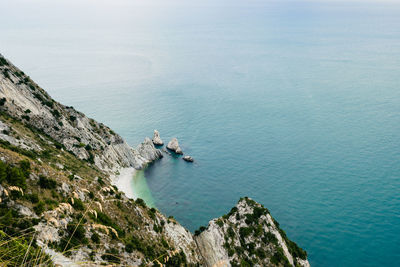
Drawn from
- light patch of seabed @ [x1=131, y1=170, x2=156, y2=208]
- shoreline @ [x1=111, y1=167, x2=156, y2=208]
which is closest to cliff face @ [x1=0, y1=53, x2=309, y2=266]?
shoreline @ [x1=111, y1=167, x2=156, y2=208]

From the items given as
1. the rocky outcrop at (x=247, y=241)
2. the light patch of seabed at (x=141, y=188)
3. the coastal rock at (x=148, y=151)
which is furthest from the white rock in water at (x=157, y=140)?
the rocky outcrop at (x=247, y=241)

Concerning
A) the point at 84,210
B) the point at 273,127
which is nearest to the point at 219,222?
the point at 84,210

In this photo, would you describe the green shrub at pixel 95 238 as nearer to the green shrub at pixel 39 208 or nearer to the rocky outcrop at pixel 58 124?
the green shrub at pixel 39 208

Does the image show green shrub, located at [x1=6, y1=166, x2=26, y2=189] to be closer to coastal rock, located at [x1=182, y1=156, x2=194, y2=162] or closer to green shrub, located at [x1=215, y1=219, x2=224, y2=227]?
green shrub, located at [x1=215, y1=219, x2=224, y2=227]

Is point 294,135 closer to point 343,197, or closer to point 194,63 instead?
point 343,197

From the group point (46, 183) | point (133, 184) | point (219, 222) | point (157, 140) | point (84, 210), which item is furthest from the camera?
point (157, 140)

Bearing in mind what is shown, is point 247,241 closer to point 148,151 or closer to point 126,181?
point 126,181

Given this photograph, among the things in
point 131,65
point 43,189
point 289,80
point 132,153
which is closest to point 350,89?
point 289,80

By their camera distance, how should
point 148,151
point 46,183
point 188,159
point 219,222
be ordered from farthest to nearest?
point 188,159
point 148,151
point 219,222
point 46,183
